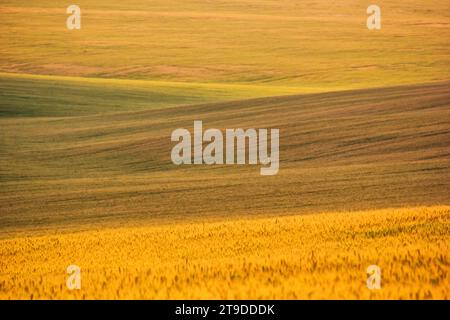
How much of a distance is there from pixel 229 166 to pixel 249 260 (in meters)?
20.5

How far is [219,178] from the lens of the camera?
2741 centimetres

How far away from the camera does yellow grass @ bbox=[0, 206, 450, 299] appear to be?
22.5 feet

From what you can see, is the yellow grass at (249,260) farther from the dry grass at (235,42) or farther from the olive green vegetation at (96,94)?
the dry grass at (235,42)

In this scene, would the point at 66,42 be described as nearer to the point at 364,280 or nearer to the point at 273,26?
the point at 273,26

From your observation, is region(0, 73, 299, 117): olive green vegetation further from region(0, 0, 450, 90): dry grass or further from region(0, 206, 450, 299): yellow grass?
region(0, 206, 450, 299): yellow grass

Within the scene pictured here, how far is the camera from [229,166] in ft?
98.3

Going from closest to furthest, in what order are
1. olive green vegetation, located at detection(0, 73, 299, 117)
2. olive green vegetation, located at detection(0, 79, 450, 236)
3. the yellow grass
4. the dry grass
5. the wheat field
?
the yellow grass, the wheat field, olive green vegetation, located at detection(0, 79, 450, 236), olive green vegetation, located at detection(0, 73, 299, 117), the dry grass

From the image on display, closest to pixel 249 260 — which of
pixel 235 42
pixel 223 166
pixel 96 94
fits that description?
pixel 223 166

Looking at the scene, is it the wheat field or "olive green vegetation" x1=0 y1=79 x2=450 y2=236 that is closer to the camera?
the wheat field

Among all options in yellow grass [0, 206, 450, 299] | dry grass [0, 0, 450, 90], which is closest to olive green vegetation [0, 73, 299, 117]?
dry grass [0, 0, 450, 90]

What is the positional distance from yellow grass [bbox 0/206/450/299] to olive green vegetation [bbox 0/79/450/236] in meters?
4.61

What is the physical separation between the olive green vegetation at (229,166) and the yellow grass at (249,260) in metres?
4.61
